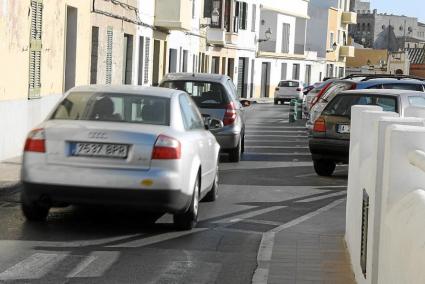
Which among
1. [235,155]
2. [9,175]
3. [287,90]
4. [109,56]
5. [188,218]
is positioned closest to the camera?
[188,218]

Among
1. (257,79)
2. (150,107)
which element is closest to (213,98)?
(150,107)

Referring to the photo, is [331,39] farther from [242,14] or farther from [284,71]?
[242,14]

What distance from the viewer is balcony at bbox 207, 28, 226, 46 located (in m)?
48.3

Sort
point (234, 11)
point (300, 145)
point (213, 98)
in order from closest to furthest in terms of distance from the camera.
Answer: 1. point (213, 98)
2. point (300, 145)
3. point (234, 11)

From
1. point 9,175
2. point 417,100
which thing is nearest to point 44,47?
point 9,175

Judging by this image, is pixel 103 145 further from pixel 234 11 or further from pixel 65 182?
pixel 234 11

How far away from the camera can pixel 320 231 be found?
31.1 feet

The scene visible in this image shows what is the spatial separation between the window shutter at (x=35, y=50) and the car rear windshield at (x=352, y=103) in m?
5.47

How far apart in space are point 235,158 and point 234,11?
38496mm

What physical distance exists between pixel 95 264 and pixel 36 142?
5.80ft

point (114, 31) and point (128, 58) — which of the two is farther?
point (128, 58)

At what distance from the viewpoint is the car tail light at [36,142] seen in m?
8.44

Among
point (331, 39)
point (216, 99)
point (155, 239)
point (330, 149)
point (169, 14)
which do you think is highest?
point (331, 39)

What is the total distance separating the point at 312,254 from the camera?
809cm
